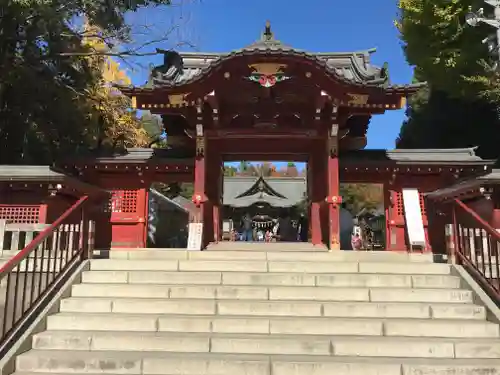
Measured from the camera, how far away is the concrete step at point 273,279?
6172 mm

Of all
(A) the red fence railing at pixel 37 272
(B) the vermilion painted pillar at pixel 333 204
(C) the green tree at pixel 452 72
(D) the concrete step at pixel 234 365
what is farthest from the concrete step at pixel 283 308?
(C) the green tree at pixel 452 72

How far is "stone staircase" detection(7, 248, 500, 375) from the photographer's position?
4457mm

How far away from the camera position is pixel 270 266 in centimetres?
670

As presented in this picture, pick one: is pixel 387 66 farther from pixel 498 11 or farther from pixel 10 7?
pixel 10 7

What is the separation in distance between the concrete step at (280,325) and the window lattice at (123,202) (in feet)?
22.0

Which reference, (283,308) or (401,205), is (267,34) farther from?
(283,308)

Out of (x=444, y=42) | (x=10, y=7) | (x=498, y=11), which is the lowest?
(x=498, y=11)

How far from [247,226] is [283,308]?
72.3 ft

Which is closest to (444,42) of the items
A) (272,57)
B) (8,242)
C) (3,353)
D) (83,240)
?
(272,57)

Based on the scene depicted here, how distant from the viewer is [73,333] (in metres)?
5.07

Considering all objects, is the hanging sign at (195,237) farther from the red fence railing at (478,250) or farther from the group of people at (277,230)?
the group of people at (277,230)

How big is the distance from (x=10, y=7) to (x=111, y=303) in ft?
30.1

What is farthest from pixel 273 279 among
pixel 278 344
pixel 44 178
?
pixel 44 178

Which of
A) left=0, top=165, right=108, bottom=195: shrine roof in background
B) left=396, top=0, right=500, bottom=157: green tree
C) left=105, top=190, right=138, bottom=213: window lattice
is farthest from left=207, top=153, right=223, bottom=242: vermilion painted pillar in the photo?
left=396, top=0, right=500, bottom=157: green tree
